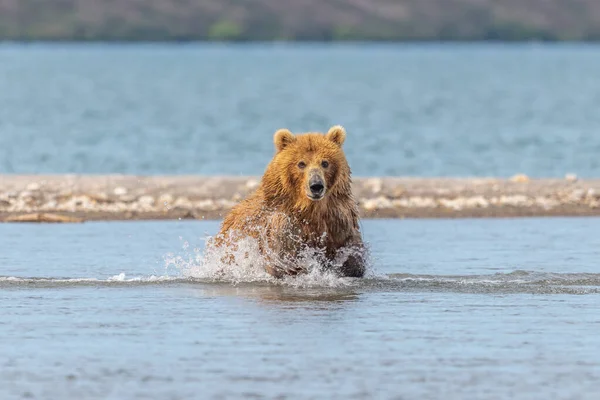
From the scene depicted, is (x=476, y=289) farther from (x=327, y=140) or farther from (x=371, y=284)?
(x=327, y=140)

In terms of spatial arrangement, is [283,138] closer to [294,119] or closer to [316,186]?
[316,186]

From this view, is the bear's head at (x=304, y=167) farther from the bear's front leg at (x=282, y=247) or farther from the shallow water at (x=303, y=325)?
the shallow water at (x=303, y=325)

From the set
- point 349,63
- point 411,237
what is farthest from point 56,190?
point 349,63

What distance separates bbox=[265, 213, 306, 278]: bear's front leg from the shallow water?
20cm

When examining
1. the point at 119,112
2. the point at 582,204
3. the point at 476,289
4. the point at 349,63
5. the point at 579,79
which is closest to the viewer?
the point at 476,289

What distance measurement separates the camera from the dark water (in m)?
32.8

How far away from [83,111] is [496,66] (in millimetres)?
77150

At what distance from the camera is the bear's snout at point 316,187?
13445 millimetres

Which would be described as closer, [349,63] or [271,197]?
[271,197]

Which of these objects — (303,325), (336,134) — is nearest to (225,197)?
(336,134)

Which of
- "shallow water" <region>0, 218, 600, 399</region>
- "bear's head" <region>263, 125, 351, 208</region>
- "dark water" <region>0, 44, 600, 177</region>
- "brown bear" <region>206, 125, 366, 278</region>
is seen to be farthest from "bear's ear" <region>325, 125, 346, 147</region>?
"dark water" <region>0, 44, 600, 177</region>

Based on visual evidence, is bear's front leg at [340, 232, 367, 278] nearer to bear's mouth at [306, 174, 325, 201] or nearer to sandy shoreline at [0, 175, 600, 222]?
bear's mouth at [306, 174, 325, 201]

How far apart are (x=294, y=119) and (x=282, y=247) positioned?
42073 mm

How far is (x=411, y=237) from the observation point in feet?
58.7
